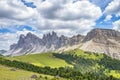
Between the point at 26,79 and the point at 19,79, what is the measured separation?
5.61m

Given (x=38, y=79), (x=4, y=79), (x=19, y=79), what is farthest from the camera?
(x=38, y=79)

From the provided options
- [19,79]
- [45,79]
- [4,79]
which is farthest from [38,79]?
[4,79]

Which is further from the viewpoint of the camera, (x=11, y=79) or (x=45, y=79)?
(x=45, y=79)

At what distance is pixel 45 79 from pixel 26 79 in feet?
58.4

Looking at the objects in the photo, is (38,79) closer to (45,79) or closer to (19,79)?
(45,79)

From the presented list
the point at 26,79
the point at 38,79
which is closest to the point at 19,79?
the point at 26,79

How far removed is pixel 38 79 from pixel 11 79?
83.5 feet

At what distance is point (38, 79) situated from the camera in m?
178

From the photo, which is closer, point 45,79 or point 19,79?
point 19,79

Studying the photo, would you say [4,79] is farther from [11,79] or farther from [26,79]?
[26,79]

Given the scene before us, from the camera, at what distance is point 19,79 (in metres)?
163

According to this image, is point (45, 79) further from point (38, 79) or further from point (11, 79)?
point (11, 79)

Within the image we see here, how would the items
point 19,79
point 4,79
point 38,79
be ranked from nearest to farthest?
point 4,79, point 19,79, point 38,79

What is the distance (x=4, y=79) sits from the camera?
153125 millimetres
